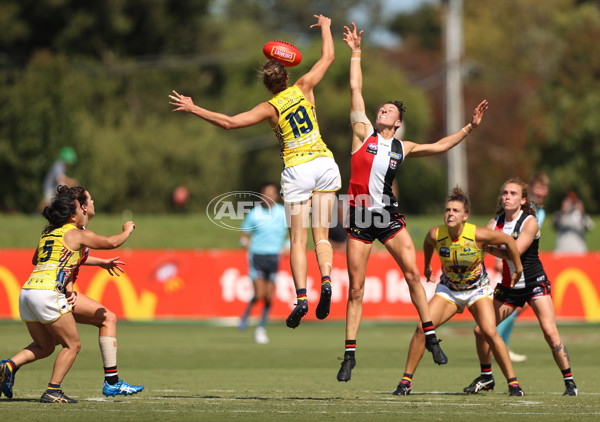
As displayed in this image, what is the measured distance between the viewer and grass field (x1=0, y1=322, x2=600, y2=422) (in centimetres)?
855

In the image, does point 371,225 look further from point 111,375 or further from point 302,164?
point 111,375

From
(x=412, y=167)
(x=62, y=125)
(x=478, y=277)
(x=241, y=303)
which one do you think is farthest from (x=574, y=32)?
(x=478, y=277)

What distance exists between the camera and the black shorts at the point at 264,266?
17.9 meters

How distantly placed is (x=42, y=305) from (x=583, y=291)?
45.8 ft

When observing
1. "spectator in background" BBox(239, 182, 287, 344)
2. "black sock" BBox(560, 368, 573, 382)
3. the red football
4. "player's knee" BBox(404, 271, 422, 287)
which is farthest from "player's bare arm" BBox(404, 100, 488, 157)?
"spectator in background" BBox(239, 182, 287, 344)

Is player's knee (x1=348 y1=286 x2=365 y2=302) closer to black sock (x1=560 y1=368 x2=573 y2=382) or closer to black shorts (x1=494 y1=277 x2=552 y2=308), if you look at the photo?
black shorts (x1=494 y1=277 x2=552 y2=308)

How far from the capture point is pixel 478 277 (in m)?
10.5

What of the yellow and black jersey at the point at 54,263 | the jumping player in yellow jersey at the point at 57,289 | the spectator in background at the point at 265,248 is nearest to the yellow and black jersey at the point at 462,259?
the jumping player in yellow jersey at the point at 57,289

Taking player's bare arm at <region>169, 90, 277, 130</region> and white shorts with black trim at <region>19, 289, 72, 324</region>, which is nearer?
white shorts with black trim at <region>19, 289, 72, 324</region>

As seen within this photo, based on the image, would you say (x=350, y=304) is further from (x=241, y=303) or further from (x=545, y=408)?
(x=241, y=303)

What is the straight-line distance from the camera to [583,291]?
67.4 feet

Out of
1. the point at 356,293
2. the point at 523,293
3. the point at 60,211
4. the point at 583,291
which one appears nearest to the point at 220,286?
the point at 583,291

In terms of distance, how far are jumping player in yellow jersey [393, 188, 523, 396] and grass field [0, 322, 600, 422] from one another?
1.13 ft

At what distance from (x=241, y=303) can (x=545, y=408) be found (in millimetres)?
12560
